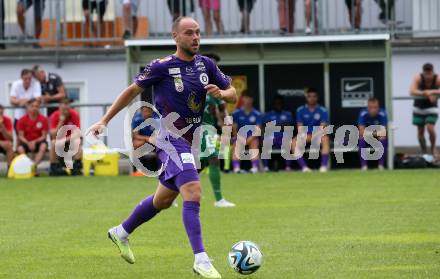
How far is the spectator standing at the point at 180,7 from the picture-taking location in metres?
26.9

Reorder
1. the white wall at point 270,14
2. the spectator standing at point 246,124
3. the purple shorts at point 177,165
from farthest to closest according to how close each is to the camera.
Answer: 1. the white wall at point 270,14
2. the spectator standing at point 246,124
3. the purple shorts at point 177,165

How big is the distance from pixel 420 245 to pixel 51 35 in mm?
18853

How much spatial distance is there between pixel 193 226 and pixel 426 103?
53.2 feet

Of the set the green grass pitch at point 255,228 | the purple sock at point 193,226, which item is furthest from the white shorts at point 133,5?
the purple sock at point 193,226

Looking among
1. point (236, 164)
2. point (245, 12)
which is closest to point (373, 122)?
point (236, 164)

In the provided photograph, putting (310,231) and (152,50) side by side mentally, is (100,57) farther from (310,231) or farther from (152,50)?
(310,231)

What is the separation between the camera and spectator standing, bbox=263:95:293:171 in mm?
25016

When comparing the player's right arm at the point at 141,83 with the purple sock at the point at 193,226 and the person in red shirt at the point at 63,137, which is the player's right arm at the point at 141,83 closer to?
the purple sock at the point at 193,226

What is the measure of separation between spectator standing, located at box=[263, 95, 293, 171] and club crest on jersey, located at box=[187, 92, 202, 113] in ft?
49.2

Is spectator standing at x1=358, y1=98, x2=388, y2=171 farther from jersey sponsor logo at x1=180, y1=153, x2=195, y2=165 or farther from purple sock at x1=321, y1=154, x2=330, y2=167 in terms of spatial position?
jersey sponsor logo at x1=180, y1=153, x2=195, y2=165

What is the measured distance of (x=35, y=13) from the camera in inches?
1097

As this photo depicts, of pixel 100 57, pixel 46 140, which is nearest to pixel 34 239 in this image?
pixel 46 140

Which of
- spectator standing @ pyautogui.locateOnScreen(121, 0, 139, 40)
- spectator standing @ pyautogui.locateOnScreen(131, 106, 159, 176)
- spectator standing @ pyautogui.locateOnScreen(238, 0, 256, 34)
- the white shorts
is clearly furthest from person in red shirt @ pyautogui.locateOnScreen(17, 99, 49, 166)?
spectator standing @ pyautogui.locateOnScreen(238, 0, 256, 34)

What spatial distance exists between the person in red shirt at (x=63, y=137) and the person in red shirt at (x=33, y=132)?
230mm
